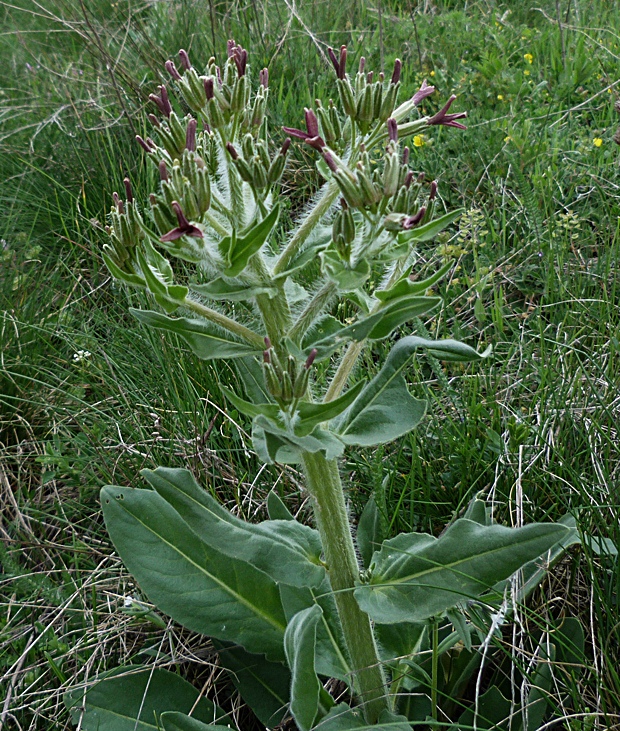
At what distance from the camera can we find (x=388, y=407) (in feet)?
6.14

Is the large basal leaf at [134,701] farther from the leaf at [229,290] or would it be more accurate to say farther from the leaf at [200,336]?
the leaf at [229,290]

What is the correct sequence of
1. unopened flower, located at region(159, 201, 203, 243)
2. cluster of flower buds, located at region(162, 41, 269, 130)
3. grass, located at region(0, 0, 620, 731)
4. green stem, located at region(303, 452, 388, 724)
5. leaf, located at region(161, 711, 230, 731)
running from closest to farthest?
unopened flower, located at region(159, 201, 203, 243), cluster of flower buds, located at region(162, 41, 269, 130), green stem, located at region(303, 452, 388, 724), leaf, located at region(161, 711, 230, 731), grass, located at region(0, 0, 620, 731)

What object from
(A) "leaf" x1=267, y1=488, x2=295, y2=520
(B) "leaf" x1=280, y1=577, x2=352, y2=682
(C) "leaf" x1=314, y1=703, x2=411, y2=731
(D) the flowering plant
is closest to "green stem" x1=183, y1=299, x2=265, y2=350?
(D) the flowering plant

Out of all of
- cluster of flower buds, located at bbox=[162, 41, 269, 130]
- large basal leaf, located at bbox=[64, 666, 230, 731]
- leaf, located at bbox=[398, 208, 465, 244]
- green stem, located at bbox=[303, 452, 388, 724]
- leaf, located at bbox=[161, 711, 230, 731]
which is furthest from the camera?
large basal leaf, located at bbox=[64, 666, 230, 731]

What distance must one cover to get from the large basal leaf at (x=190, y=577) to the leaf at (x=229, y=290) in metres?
0.77

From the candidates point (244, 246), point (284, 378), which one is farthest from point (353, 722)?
point (244, 246)

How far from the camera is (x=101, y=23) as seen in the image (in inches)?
226

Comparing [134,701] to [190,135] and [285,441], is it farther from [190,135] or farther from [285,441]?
[190,135]

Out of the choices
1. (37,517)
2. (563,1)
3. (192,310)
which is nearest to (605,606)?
(192,310)

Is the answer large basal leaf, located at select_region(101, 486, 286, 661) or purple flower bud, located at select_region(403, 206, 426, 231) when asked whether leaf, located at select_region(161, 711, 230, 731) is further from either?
purple flower bud, located at select_region(403, 206, 426, 231)

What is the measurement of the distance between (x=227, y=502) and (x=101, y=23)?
15.0ft

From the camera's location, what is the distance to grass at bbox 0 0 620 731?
7.66ft

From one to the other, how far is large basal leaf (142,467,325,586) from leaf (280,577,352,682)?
0.74 feet

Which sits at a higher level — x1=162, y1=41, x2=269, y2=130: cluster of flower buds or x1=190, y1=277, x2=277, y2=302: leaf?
x1=162, y1=41, x2=269, y2=130: cluster of flower buds
